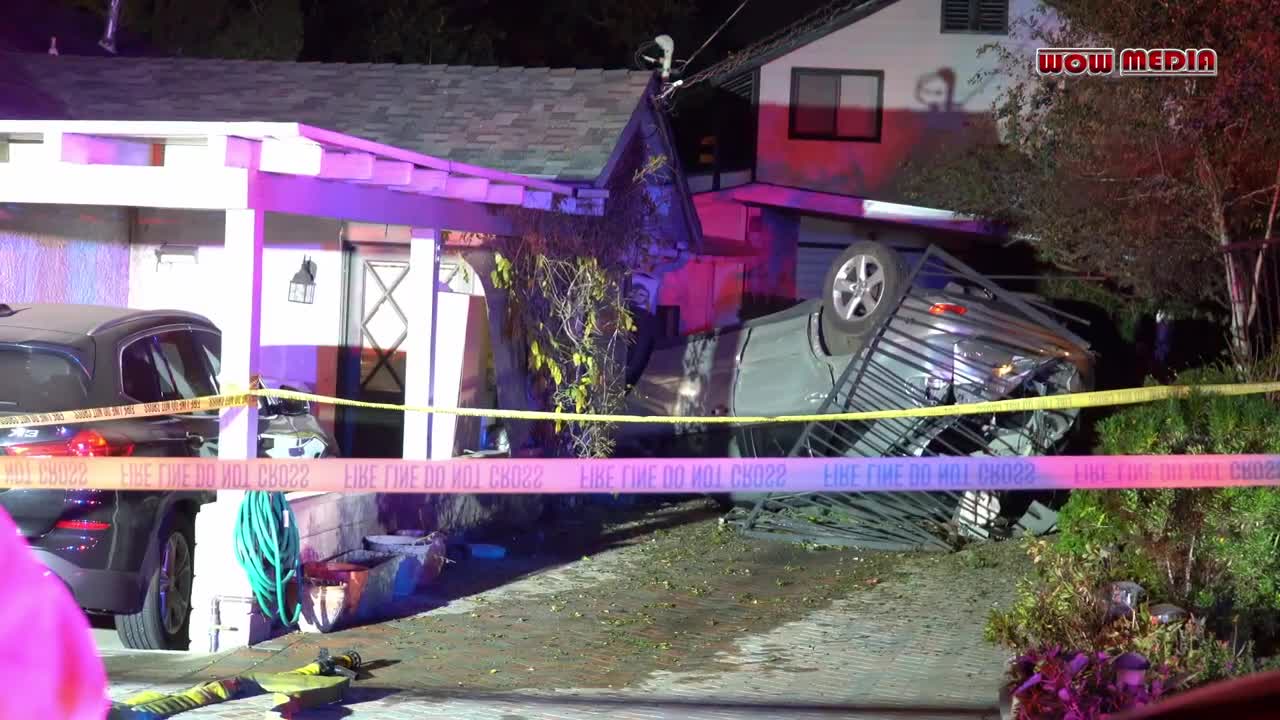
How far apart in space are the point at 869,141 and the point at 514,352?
577 inches

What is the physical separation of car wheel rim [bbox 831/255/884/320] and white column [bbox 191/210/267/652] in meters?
6.44

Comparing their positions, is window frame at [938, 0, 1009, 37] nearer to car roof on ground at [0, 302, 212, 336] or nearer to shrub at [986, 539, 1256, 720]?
shrub at [986, 539, 1256, 720]

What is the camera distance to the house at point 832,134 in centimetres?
2567

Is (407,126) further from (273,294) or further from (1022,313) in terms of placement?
(1022,313)

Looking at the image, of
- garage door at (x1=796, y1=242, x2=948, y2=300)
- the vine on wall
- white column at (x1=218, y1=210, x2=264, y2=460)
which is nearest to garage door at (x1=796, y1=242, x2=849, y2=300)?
garage door at (x1=796, y1=242, x2=948, y2=300)

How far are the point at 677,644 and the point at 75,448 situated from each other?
3.52 meters

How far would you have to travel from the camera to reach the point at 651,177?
15016 mm

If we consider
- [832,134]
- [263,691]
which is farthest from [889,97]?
[263,691]

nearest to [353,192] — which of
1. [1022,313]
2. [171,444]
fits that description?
[171,444]

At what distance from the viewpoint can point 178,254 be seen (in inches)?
567

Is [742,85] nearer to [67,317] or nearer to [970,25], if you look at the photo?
[970,25]

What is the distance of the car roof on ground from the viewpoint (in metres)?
7.83

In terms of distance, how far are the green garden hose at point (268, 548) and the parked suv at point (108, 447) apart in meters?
0.39

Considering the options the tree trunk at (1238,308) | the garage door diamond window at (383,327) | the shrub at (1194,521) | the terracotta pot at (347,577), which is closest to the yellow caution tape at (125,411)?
the terracotta pot at (347,577)
